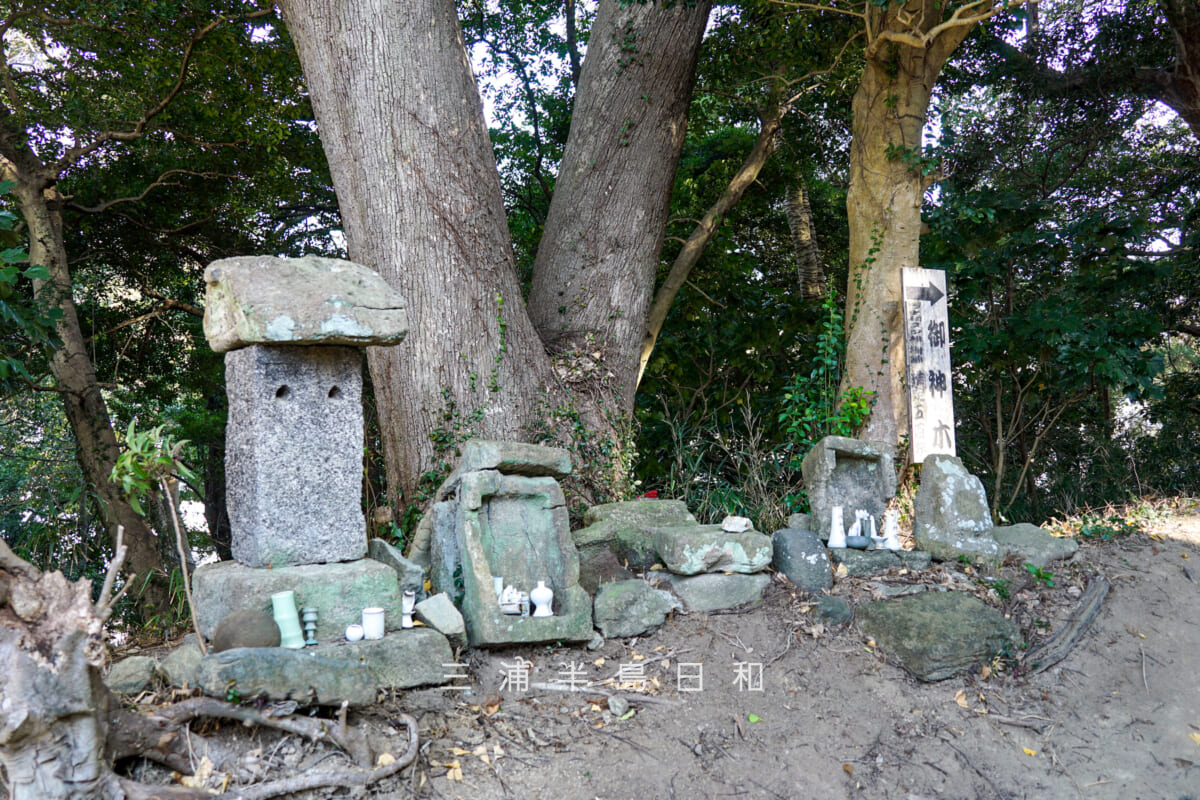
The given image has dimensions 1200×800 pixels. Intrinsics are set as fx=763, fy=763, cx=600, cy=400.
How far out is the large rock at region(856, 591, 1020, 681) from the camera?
3955 millimetres

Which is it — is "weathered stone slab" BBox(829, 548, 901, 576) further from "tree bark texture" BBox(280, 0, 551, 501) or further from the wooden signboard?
"tree bark texture" BBox(280, 0, 551, 501)

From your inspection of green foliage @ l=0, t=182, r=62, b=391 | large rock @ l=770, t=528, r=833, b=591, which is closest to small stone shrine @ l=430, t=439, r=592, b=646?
large rock @ l=770, t=528, r=833, b=591

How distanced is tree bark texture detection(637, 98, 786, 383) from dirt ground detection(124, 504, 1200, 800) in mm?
2922

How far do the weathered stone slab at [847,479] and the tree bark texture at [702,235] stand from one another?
1.91 m

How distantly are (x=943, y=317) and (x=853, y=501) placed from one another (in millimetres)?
1643

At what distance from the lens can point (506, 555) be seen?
4066mm

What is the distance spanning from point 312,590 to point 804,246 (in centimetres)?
743

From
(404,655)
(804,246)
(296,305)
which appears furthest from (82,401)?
(804,246)

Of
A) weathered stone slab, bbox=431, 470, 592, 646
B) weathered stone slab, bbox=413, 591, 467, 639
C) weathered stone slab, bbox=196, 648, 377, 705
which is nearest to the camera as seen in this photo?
weathered stone slab, bbox=196, 648, 377, 705

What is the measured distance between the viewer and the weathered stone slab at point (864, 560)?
4.71 m

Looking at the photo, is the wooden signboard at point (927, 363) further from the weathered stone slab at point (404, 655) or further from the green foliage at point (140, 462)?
the green foliage at point (140, 462)

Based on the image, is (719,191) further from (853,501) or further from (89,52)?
(89,52)

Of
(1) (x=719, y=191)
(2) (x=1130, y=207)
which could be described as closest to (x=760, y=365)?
(1) (x=719, y=191)

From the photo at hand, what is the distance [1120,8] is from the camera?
7992mm
